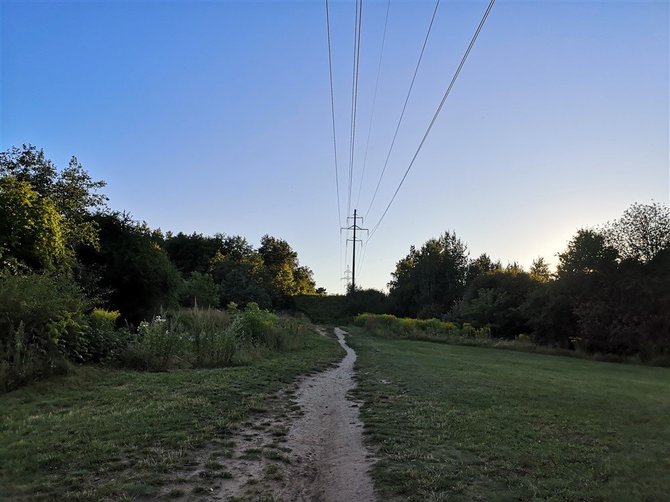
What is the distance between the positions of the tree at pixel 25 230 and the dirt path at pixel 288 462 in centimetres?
795

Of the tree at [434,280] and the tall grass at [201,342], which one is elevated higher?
the tree at [434,280]

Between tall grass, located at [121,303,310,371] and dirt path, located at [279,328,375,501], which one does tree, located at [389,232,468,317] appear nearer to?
tall grass, located at [121,303,310,371]

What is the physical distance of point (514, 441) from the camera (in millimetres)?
6785

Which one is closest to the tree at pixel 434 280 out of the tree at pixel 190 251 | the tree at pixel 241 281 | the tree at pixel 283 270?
the tree at pixel 283 270

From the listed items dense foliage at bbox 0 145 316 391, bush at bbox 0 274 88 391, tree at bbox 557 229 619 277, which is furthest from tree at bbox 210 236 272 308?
bush at bbox 0 274 88 391

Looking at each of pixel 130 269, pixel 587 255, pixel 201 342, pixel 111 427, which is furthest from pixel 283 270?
pixel 111 427

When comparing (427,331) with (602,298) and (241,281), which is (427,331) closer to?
(602,298)

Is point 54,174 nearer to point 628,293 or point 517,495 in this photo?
point 517,495

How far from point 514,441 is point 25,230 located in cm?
1189

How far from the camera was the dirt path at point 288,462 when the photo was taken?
4789 mm

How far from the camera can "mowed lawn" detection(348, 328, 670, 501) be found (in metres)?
4.95

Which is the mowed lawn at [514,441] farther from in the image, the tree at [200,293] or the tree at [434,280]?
the tree at [434,280]

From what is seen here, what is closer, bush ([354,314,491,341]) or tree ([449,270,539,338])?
bush ([354,314,491,341])

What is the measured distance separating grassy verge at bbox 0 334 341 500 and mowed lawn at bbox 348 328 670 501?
2.27m
